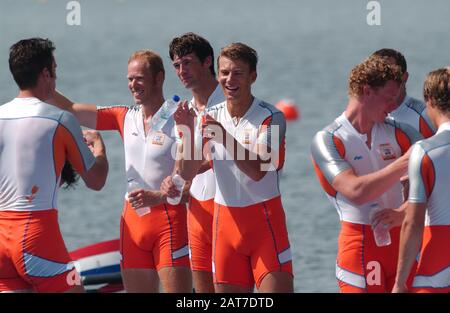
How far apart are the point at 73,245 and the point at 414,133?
14.3 meters

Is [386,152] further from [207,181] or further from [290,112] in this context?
[290,112]

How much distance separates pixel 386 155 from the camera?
9195 millimetres

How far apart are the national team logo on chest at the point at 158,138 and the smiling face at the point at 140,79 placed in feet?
1.11

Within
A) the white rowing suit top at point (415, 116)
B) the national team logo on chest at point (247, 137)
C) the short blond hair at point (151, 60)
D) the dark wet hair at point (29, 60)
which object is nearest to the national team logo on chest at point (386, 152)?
the white rowing suit top at point (415, 116)

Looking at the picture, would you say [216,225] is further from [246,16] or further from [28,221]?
[246,16]

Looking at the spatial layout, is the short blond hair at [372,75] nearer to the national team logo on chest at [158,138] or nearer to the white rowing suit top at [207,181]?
the white rowing suit top at [207,181]

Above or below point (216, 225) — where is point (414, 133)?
above

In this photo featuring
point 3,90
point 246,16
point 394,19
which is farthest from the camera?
point 246,16

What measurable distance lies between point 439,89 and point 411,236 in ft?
3.22

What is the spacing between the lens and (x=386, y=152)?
30.2 ft

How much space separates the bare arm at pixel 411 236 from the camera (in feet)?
26.6

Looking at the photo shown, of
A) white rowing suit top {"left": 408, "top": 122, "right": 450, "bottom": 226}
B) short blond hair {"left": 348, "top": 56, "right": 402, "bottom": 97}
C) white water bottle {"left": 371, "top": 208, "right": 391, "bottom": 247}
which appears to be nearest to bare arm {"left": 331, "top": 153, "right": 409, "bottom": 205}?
white rowing suit top {"left": 408, "top": 122, "right": 450, "bottom": 226}

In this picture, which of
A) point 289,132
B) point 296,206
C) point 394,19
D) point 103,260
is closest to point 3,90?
point 289,132

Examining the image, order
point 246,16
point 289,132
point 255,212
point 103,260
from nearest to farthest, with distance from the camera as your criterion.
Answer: point 255,212 → point 103,260 → point 289,132 → point 246,16
